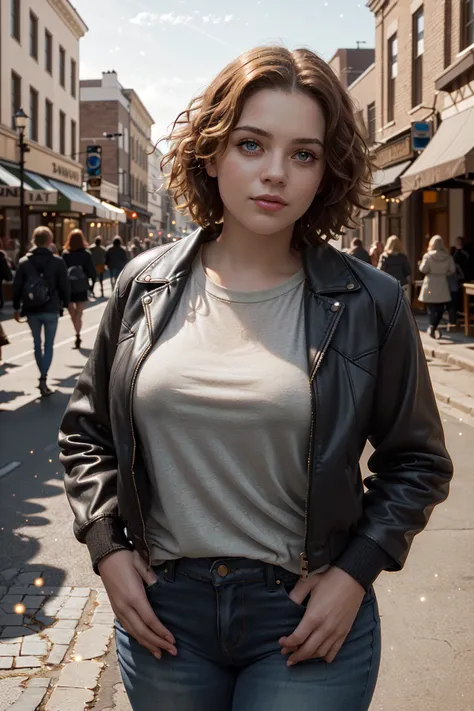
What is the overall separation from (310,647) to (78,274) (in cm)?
1369

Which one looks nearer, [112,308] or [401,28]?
[112,308]

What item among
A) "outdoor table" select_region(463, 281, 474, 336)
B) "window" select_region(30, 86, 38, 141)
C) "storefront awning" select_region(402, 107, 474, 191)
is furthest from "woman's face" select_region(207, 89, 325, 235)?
"window" select_region(30, 86, 38, 141)

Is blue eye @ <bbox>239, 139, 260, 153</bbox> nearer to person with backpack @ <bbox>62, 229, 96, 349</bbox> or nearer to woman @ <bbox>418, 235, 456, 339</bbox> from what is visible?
person with backpack @ <bbox>62, 229, 96, 349</bbox>

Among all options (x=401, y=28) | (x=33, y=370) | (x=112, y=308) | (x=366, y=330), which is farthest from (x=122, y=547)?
(x=401, y=28)

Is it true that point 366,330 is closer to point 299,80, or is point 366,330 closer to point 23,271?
point 299,80

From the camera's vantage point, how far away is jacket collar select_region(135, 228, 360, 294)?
177cm

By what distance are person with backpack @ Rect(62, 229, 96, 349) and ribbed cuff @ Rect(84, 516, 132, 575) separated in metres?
12.9

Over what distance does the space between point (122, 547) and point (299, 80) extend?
100cm

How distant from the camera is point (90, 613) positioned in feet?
13.5

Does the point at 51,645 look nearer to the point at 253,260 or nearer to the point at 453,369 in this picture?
the point at 253,260

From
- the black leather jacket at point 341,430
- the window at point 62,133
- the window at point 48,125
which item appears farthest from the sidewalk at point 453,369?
the window at point 62,133

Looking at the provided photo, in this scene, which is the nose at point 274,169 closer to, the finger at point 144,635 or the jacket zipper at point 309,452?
the jacket zipper at point 309,452

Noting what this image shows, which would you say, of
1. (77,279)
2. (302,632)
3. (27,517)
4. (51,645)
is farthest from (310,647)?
(77,279)

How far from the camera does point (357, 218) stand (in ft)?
6.75
